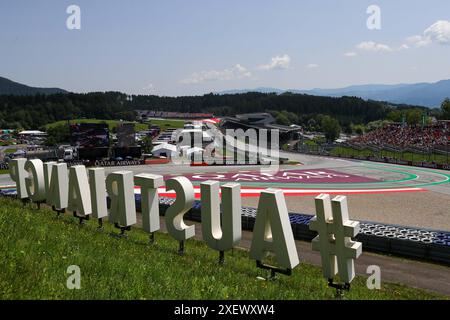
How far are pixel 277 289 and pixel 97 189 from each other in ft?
33.0

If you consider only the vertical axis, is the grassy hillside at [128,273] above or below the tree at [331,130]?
above

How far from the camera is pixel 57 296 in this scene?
24.1 feet

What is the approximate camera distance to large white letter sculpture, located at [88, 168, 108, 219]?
679 inches

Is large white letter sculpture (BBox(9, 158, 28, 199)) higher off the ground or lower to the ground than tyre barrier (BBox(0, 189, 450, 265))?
higher

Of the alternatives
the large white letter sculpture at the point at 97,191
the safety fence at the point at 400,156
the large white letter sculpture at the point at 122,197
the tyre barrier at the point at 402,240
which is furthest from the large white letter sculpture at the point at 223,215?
the safety fence at the point at 400,156

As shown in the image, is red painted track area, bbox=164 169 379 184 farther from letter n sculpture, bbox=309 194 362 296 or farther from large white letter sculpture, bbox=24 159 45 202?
letter n sculpture, bbox=309 194 362 296

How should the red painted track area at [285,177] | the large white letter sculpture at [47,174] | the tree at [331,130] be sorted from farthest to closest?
the tree at [331,130] < the red painted track area at [285,177] < the large white letter sculpture at [47,174]

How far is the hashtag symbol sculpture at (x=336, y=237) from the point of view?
10930 millimetres

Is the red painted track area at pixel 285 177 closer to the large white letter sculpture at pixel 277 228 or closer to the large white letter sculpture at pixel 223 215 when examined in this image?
the large white letter sculpture at pixel 223 215

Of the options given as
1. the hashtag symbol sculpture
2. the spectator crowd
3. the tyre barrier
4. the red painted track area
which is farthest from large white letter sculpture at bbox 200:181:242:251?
the spectator crowd

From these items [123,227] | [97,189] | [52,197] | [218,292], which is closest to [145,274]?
[218,292]

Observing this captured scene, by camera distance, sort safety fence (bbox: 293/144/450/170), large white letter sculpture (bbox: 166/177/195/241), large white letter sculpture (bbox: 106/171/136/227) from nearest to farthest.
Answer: large white letter sculpture (bbox: 166/177/195/241)
large white letter sculpture (bbox: 106/171/136/227)
safety fence (bbox: 293/144/450/170)

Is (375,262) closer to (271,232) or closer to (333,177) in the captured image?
(271,232)

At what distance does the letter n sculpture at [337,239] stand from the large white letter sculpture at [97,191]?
32.8 ft
